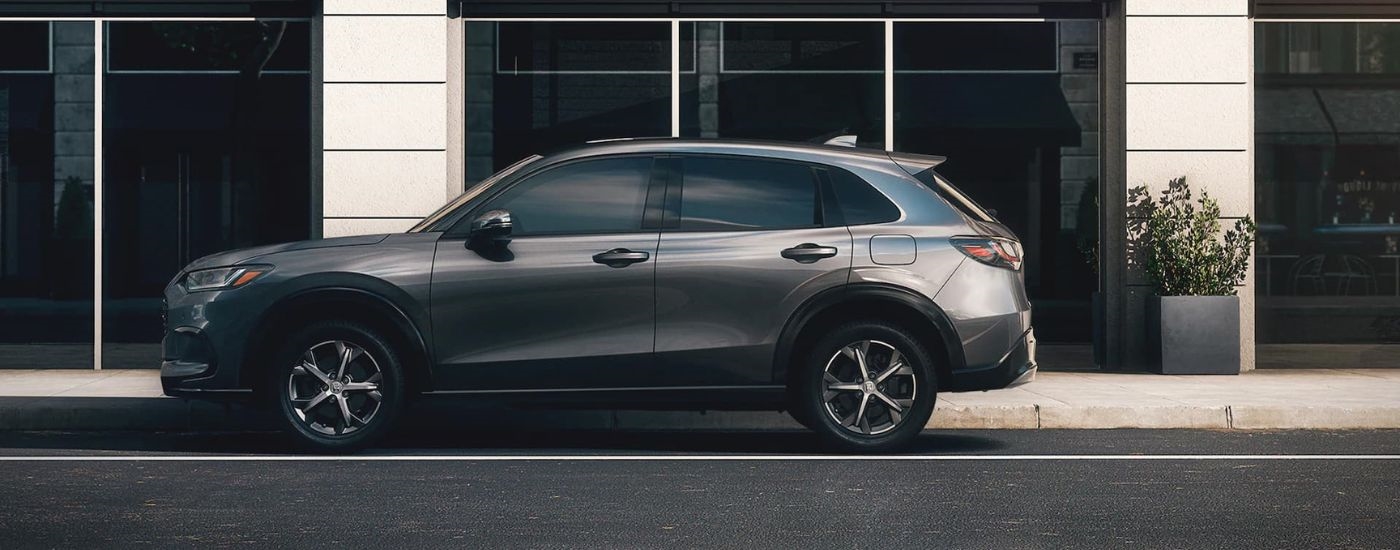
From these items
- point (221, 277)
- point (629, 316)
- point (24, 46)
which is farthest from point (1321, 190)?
point (24, 46)

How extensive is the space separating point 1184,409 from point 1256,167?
12.8ft

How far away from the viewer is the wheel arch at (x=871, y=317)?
8.36 metres

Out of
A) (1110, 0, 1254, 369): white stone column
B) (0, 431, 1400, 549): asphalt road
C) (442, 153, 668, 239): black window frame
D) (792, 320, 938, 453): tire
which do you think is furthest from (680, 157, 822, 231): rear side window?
(1110, 0, 1254, 369): white stone column

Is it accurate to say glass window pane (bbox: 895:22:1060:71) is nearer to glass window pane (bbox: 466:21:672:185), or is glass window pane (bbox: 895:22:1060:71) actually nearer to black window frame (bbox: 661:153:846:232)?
glass window pane (bbox: 466:21:672:185)

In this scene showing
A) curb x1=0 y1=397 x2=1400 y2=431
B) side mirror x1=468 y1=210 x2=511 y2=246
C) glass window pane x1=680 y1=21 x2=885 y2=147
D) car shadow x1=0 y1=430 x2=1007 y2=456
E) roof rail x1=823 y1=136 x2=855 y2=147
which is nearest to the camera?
side mirror x1=468 y1=210 x2=511 y2=246

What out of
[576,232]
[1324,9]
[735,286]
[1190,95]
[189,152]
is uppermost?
[1324,9]

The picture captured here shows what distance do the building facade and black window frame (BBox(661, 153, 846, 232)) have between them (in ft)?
14.3

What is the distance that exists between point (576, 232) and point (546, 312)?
444mm

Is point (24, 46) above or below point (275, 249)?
above

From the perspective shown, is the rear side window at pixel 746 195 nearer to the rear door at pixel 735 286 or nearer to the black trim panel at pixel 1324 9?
the rear door at pixel 735 286

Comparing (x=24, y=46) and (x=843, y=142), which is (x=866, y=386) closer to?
(x=843, y=142)

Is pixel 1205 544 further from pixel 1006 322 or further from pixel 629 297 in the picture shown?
pixel 629 297

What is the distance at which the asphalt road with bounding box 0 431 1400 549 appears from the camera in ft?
20.0

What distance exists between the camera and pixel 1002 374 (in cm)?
846
